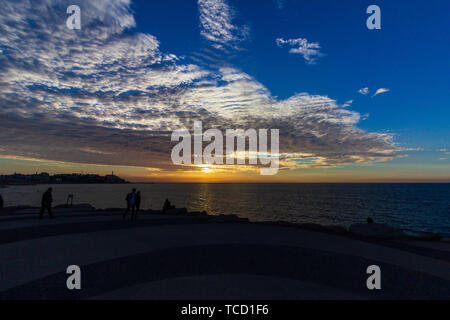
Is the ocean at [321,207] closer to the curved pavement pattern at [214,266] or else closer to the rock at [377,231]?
the rock at [377,231]

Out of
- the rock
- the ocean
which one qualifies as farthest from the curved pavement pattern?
the ocean

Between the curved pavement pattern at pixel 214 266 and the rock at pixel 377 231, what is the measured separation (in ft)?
3.55

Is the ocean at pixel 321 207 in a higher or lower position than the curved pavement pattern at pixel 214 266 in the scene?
lower

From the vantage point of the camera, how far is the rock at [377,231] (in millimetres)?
10156

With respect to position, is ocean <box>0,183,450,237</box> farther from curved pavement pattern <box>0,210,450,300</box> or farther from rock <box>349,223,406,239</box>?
curved pavement pattern <box>0,210,450,300</box>

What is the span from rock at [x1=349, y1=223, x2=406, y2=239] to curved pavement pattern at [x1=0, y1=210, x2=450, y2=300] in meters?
1.08

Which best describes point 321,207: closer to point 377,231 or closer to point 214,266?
point 377,231

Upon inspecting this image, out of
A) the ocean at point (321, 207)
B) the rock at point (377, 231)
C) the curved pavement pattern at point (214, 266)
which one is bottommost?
the ocean at point (321, 207)

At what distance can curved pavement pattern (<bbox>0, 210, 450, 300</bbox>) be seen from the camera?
15.3 feet

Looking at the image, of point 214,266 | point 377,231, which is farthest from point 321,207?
point 214,266

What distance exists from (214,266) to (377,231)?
9.05 m

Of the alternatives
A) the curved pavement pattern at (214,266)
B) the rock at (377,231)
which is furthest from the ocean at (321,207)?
the curved pavement pattern at (214,266)

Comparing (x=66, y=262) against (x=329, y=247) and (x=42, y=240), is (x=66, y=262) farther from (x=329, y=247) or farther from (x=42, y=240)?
(x=329, y=247)
